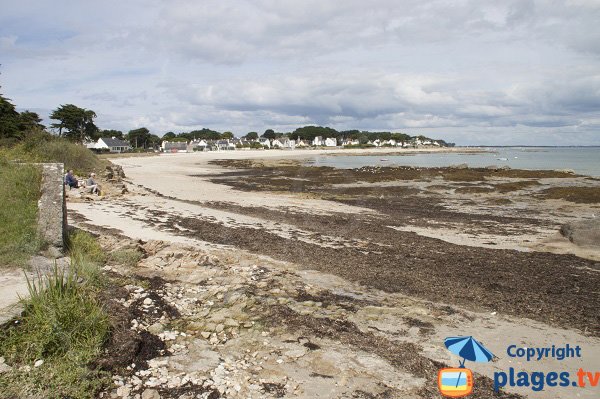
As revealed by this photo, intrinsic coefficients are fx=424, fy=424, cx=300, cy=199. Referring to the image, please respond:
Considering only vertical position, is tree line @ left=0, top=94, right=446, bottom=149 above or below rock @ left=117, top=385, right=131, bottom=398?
above

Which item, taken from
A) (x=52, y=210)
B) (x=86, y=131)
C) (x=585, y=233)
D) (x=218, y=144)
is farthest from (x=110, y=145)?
(x=585, y=233)

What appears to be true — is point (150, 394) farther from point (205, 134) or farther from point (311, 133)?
Result: point (311, 133)

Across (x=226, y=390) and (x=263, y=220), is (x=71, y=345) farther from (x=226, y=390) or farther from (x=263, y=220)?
(x=263, y=220)

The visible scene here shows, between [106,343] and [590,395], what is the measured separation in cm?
524

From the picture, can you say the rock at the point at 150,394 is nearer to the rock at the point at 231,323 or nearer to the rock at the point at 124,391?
the rock at the point at 124,391

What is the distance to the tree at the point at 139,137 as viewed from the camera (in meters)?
119

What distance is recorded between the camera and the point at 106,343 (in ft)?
15.5

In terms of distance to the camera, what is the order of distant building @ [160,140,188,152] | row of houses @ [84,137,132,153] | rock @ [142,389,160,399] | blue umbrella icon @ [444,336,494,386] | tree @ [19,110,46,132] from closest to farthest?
blue umbrella icon @ [444,336,494,386]
rock @ [142,389,160,399]
tree @ [19,110,46,132]
row of houses @ [84,137,132,153]
distant building @ [160,140,188,152]

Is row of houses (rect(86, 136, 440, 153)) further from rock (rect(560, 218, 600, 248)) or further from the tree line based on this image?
rock (rect(560, 218, 600, 248))

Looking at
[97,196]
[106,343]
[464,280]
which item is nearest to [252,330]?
[106,343]

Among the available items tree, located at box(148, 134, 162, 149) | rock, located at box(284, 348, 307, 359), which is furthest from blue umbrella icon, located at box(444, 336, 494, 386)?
tree, located at box(148, 134, 162, 149)

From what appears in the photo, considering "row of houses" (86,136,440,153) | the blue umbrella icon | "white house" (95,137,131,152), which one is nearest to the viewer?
the blue umbrella icon

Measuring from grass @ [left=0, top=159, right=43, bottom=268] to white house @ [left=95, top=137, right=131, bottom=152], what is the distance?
93.7m

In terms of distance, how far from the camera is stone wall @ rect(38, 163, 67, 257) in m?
7.42
